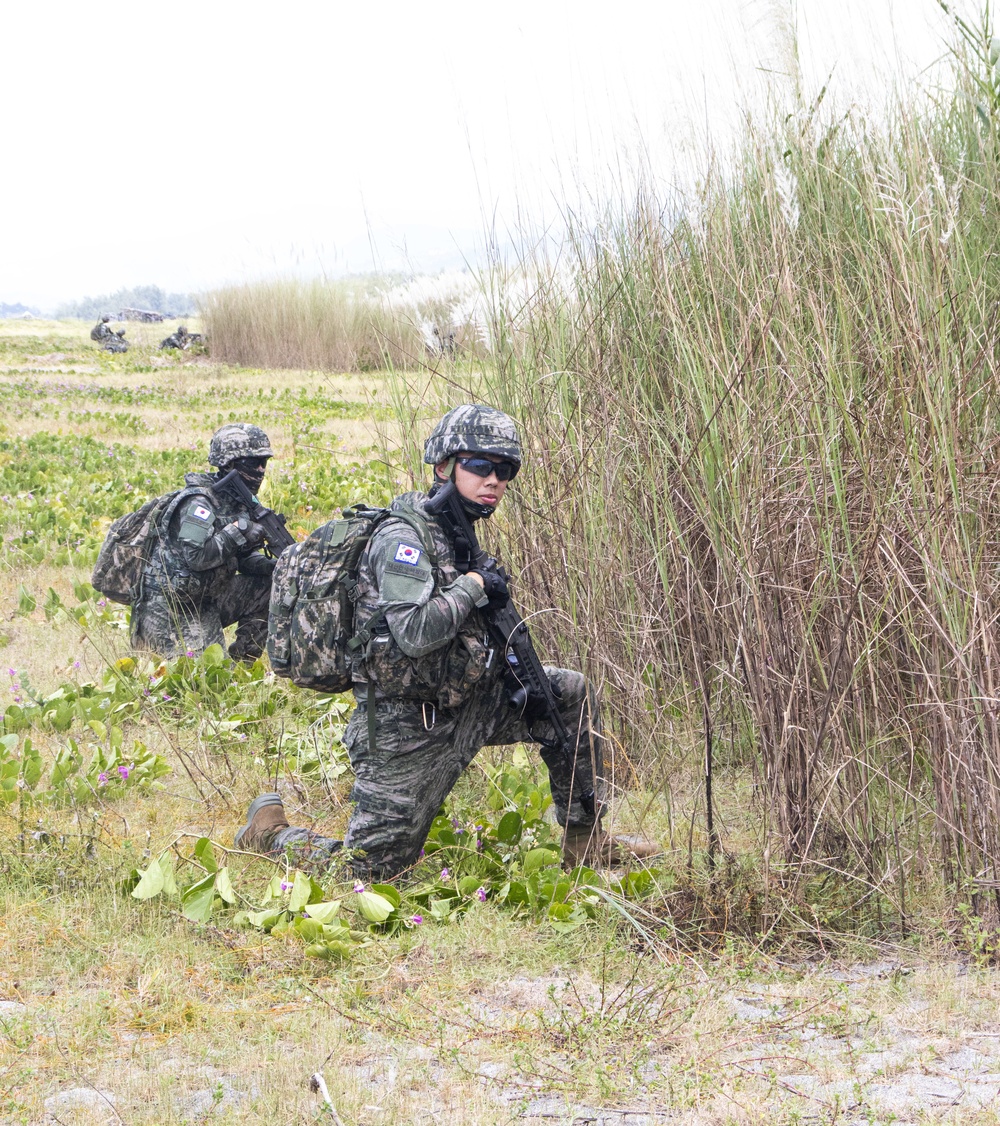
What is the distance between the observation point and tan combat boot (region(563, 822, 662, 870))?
12.9 ft

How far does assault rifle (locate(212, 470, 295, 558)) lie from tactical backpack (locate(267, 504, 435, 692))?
9.65 feet

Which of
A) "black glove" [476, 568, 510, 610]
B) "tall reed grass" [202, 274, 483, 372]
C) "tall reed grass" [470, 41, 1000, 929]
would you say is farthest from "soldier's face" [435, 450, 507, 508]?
"tall reed grass" [202, 274, 483, 372]

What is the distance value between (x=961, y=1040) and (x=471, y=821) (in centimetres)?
200

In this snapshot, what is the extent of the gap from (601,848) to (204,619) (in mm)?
3604

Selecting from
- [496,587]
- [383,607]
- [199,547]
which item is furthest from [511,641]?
[199,547]

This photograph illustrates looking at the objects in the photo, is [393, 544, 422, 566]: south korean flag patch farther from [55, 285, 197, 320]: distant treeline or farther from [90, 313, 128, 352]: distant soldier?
[55, 285, 197, 320]: distant treeline

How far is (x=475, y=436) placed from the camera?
12.5 ft

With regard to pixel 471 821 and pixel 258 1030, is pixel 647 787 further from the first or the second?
pixel 258 1030

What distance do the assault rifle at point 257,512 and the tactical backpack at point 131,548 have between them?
0.51 feet

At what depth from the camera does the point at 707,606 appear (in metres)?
4.09

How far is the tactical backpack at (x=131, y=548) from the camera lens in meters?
6.75

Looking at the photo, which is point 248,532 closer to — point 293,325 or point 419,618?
point 419,618

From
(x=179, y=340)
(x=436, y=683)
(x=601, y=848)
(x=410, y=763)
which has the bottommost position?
(x=601, y=848)

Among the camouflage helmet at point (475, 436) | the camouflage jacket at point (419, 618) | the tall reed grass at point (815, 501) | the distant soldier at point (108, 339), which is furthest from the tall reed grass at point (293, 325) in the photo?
the camouflage jacket at point (419, 618)
